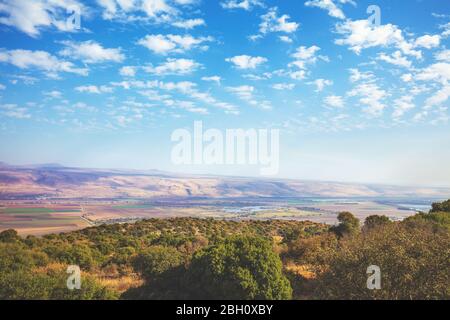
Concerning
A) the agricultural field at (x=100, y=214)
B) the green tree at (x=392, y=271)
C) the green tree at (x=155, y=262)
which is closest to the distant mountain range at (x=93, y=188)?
the agricultural field at (x=100, y=214)

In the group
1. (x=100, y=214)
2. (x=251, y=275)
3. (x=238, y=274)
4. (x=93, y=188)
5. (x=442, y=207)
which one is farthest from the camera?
(x=93, y=188)

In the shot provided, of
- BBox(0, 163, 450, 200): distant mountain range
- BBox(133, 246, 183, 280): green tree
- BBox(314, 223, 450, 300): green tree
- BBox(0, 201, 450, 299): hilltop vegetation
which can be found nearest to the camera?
BBox(0, 201, 450, 299): hilltop vegetation

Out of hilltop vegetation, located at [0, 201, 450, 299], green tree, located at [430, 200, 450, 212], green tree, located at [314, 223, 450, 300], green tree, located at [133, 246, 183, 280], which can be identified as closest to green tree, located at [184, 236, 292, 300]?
hilltop vegetation, located at [0, 201, 450, 299]

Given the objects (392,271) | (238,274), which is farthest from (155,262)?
(392,271)

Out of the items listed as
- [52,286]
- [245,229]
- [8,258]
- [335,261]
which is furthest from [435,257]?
[245,229]

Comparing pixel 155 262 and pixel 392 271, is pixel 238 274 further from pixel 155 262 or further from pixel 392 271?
pixel 155 262

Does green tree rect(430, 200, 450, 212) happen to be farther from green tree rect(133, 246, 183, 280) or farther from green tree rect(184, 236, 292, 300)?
green tree rect(133, 246, 183, 280)

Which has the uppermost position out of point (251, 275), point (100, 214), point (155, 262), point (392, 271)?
point (392, 271)

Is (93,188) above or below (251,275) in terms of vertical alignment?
below

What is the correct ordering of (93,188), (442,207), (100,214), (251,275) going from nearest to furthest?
(251,275), (442,207), (100,214), (93,188)
